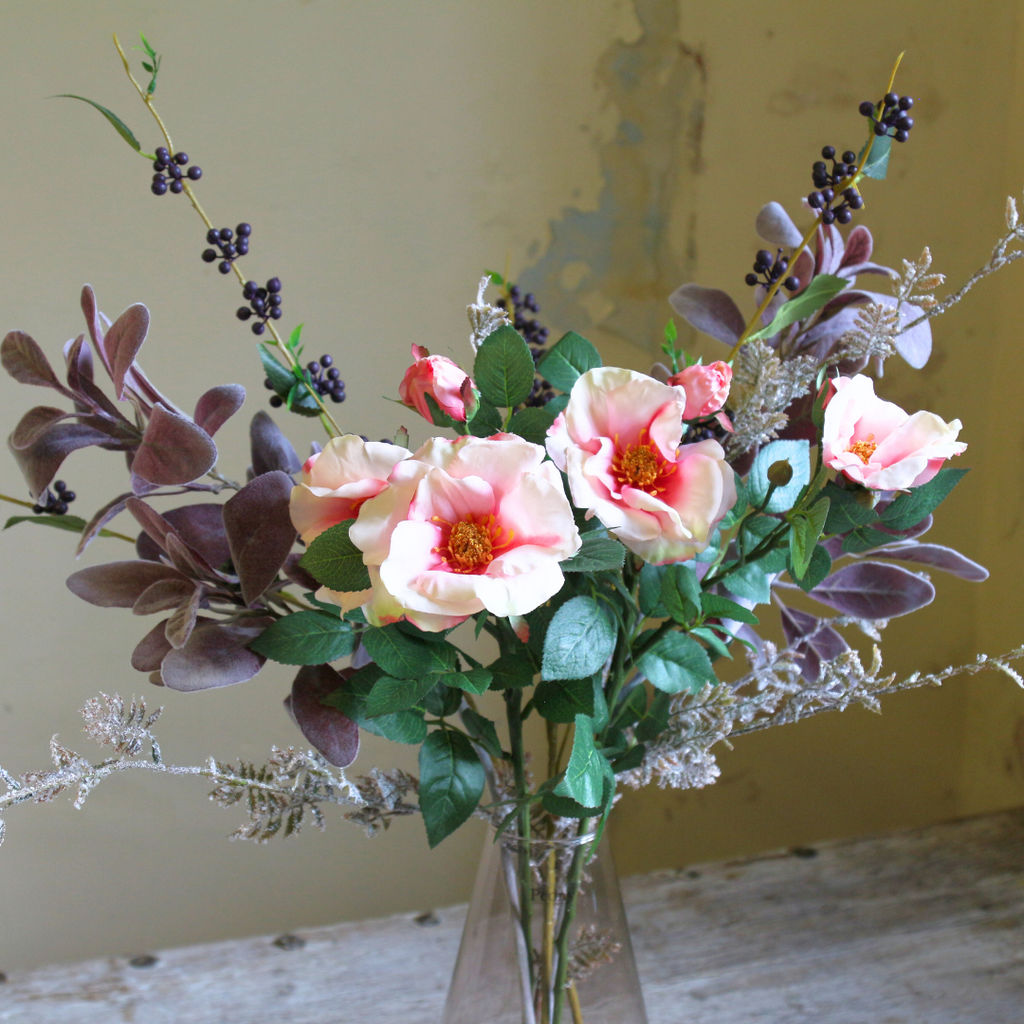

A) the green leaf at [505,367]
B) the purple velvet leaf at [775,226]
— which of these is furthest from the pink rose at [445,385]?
the purple velvet leaf at [775,226]

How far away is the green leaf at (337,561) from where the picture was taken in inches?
16.5

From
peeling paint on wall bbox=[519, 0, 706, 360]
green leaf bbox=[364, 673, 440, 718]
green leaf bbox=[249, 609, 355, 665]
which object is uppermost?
peeling paint on wall bbox=[519, 0, 706, 360]

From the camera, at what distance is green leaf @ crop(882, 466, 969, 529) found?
1.50ft

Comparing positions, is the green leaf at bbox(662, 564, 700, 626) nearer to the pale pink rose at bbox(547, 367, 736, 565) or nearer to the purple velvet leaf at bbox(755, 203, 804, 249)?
the pale pink rose at bbox(547, 367, 736, 565)

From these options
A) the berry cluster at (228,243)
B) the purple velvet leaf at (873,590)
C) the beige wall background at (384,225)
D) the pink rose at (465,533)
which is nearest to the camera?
the pink rose at (465,533)

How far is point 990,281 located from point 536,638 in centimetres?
102

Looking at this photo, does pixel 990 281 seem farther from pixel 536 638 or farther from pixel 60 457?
pixel 60 457

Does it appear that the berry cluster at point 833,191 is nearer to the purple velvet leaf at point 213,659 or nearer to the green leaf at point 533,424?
the green leaf at point 533,424

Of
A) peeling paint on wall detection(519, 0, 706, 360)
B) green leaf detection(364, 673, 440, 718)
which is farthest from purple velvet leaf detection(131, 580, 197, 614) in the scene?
peeling paint on wall detection(519, 0, 706, 360)

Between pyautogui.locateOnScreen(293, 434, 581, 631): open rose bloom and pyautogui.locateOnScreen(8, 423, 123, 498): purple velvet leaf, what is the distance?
189mm

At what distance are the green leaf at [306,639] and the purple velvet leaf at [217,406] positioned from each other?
0.11 meters

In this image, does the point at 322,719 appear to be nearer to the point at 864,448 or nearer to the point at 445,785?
the point at 445,785

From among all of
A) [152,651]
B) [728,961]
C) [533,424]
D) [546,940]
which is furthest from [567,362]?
[728,961]

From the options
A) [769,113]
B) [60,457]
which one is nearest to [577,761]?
[60,457]
